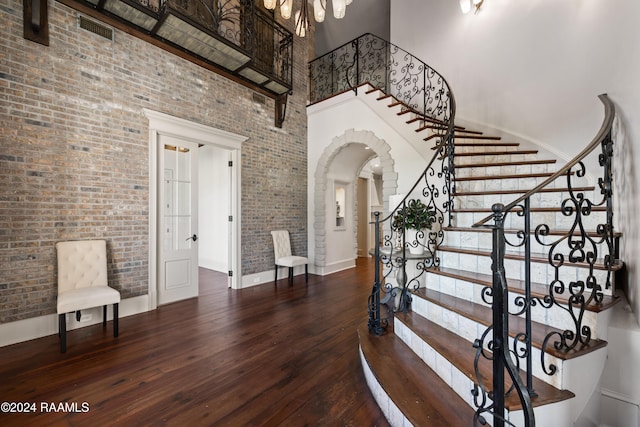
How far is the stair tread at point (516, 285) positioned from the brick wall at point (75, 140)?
12.2 ft

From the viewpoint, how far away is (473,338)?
181cm

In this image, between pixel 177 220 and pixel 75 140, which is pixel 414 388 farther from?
pixel 75 140

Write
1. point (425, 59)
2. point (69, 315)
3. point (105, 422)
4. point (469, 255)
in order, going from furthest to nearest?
point (425, 59), point (69, 315), point (469, 255), point (105, 422)

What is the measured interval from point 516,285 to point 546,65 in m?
3.84

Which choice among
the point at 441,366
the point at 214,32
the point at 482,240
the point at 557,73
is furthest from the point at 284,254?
the point at 557,73

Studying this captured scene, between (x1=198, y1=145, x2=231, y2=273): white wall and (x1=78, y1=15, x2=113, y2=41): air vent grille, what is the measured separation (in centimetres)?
287

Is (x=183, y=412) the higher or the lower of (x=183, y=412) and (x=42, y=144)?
the lower

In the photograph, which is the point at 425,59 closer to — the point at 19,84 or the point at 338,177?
the point at 338,177

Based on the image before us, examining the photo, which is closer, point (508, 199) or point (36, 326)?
point (36, 326)

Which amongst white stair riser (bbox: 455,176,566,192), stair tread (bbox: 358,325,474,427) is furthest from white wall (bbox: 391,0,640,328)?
stair tread (bbox: 358,325,474,427)

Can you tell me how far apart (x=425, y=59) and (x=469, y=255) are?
5.28 m

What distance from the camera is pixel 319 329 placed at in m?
3.05

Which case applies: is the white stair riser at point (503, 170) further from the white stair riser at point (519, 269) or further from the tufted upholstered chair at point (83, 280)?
the tufted upholstered chair at point (83, 280)

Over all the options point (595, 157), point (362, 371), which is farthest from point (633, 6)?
point (362, 371)
